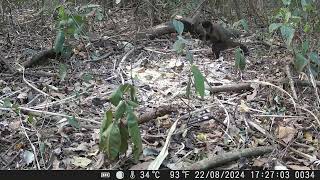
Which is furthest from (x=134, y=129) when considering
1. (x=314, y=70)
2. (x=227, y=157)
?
(x=314, y=70)

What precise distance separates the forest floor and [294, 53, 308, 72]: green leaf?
16cm

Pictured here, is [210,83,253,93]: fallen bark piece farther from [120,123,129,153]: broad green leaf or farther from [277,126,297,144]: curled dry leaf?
[120,123,129,153]: broad green leaf

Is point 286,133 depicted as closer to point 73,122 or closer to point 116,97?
point 116,97

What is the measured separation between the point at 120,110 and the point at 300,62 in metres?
1.73

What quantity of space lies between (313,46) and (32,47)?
2.75 m

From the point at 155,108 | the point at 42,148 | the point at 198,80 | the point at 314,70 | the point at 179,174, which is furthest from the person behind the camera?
the point at 314,70

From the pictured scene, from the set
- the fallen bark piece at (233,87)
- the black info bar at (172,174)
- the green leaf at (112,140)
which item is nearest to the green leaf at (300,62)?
the fallen bark piece at (233,87)

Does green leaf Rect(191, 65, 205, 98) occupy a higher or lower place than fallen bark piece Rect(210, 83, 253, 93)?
higher

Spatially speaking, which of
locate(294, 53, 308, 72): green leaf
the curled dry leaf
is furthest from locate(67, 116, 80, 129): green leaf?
locate(294, 53, 308, 72): green leaf

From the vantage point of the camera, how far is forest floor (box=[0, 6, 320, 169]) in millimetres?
2730

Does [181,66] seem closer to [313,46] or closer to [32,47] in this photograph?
[313,46]

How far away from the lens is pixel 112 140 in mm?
2445

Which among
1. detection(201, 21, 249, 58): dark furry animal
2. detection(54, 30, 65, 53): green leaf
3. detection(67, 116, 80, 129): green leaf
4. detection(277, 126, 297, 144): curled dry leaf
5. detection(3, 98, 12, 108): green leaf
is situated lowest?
detection(277, 126, 297, 144): curled dry leaf

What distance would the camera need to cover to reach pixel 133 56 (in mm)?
4586
